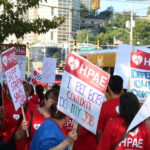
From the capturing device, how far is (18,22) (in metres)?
11.7

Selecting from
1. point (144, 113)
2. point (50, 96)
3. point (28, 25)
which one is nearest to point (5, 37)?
point (28, 25)

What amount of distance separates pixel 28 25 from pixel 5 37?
0.75 meters

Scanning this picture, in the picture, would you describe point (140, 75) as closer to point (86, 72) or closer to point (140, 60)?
point (140, 60)

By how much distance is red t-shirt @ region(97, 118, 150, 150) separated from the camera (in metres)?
3.84

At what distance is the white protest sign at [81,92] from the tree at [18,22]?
7.62 m

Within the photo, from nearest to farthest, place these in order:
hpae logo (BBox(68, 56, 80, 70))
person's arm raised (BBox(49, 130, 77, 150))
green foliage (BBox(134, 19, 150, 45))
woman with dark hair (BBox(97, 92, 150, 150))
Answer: person's arm raised (BBox(49, 130, 77, 150)) → woman with dark hair (BBox(97, 92, 150, 150)) → hpae logo (BBox(68, 56, 80, 70)) → green foliage (BBox(134, 19, 150, 45))

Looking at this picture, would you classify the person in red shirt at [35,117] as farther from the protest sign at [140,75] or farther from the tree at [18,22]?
the tree at [18,22]

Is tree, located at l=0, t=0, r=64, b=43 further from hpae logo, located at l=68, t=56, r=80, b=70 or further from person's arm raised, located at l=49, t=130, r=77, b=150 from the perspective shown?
person's arm raised, located at l=49, t=130, r=77, b=150

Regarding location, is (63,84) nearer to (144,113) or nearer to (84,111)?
(84,111)

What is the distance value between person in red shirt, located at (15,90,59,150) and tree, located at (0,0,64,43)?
6.96 meters

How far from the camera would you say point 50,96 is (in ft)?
14.7

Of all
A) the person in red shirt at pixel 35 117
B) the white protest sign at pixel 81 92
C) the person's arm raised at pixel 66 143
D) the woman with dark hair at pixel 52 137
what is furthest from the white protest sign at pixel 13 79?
the person's arm raised at pixel 66 143

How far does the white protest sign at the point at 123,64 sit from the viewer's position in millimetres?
6238

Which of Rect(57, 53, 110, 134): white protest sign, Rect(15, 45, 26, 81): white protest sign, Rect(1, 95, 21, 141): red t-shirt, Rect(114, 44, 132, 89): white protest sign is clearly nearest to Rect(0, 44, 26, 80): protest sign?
Rect(15, 45, 26, 81): white protest sign
